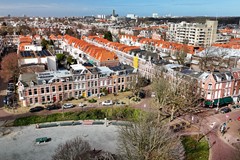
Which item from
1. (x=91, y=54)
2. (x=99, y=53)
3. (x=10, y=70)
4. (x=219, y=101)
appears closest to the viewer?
(x=219, y=101)

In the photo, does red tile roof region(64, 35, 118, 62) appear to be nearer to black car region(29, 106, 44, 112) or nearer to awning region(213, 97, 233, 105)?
black car region(29, 106, 44, 112)

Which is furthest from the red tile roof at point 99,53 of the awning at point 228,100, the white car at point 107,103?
the awning at point 228,100

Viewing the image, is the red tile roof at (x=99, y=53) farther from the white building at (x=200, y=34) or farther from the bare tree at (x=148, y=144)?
the white building at (x=200, y=34)

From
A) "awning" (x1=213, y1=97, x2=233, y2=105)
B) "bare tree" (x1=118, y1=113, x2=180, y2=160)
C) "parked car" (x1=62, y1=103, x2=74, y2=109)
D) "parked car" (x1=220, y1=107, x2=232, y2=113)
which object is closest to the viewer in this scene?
"bare tree" (x1=118, y1=113, x2=180, y2=160)

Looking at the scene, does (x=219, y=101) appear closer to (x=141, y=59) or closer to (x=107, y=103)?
(x=107, y=103)

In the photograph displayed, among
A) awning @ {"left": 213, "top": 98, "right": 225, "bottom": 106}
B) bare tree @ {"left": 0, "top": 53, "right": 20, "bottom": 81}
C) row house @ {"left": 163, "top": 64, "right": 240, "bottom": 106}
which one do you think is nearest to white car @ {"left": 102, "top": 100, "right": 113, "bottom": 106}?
row house @ {"left": 163, "top": 64, "right": 240, "bottom": 106}

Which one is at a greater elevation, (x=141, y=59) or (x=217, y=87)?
(x=141, y=59)

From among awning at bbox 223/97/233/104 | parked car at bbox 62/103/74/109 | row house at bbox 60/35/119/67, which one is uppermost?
row house at bbox 60/35/119/67

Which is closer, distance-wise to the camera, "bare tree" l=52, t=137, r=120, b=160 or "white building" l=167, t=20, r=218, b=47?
"bare tree" l=52, t=137, r=120, b=160

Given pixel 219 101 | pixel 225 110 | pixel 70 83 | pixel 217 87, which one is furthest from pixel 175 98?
pixel 70 83
